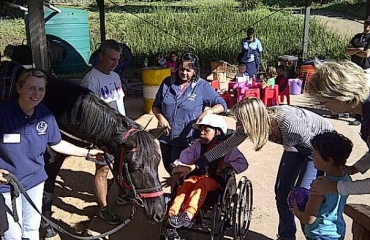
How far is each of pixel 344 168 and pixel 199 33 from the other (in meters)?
12.9

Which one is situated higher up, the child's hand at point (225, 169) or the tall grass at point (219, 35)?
the tall grass at point (219, 35)

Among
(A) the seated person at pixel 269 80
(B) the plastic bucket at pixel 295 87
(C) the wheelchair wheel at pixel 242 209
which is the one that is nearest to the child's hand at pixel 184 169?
(C) the wheelchair wheel at pixel 242 209

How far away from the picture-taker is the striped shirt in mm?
2688

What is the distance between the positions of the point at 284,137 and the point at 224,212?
71 cm

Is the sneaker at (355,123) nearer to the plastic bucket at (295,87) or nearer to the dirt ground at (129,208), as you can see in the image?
the dirt ground at (129,208)

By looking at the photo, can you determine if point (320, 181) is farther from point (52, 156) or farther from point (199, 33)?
point (199, 33)

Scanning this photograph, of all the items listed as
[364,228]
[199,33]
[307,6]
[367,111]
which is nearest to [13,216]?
[364,228]

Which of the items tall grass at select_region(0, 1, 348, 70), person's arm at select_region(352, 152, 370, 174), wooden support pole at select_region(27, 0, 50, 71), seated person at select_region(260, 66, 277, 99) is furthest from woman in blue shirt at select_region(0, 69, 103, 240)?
tall grass at select_region(0, 1, 348, 70)

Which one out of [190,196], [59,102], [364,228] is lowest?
[190,196]

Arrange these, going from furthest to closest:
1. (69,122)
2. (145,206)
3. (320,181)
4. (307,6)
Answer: (307,6), (69,122), (145,206), (320,181)

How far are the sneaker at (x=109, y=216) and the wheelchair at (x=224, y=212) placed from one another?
758mm

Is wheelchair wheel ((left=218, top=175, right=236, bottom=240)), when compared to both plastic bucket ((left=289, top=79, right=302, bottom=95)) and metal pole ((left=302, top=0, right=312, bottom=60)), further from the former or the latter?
metal pole ((left=302, top=0, right=312, bottom=60))

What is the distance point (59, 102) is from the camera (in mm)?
2961

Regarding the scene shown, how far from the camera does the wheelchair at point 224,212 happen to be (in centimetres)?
295
